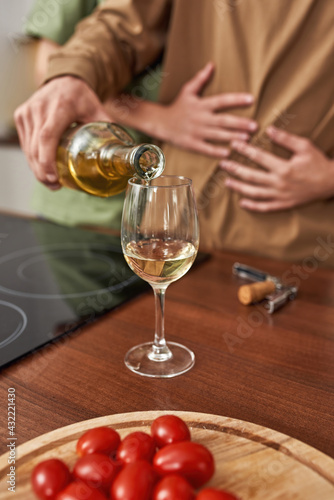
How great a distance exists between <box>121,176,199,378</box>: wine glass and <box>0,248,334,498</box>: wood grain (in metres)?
0.05

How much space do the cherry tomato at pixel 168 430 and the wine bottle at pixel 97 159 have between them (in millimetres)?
330

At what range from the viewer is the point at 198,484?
41 centimetres

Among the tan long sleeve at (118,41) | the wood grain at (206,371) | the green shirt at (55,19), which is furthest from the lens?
the green shirt at (55,19)

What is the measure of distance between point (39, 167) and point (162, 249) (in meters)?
0.37

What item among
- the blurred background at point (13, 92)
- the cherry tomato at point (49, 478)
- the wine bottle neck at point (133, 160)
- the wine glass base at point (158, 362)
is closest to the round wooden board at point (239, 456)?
the cherry tomato at point (49, 478)

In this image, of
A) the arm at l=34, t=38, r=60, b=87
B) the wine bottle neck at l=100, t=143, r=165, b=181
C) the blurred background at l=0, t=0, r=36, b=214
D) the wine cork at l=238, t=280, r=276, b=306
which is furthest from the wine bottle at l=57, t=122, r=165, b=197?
the blurred background at l=0, t=0, r=36, b=214

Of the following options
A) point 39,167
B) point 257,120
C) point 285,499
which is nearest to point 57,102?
point 39,167

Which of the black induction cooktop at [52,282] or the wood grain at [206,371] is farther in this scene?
the black induction cooktop at [52,282]

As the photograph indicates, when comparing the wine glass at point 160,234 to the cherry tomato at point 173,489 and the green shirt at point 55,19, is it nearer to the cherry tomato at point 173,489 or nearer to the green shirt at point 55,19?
the cherry tomato at point 173,489

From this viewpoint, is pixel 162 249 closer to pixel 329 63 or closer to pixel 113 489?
pixel 113 489

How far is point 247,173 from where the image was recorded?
1195 millimetres

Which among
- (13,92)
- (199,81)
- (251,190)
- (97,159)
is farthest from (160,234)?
(13,92)

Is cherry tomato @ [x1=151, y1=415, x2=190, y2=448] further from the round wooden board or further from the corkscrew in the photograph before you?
the corkscrew

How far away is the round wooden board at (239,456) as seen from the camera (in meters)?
0.41
